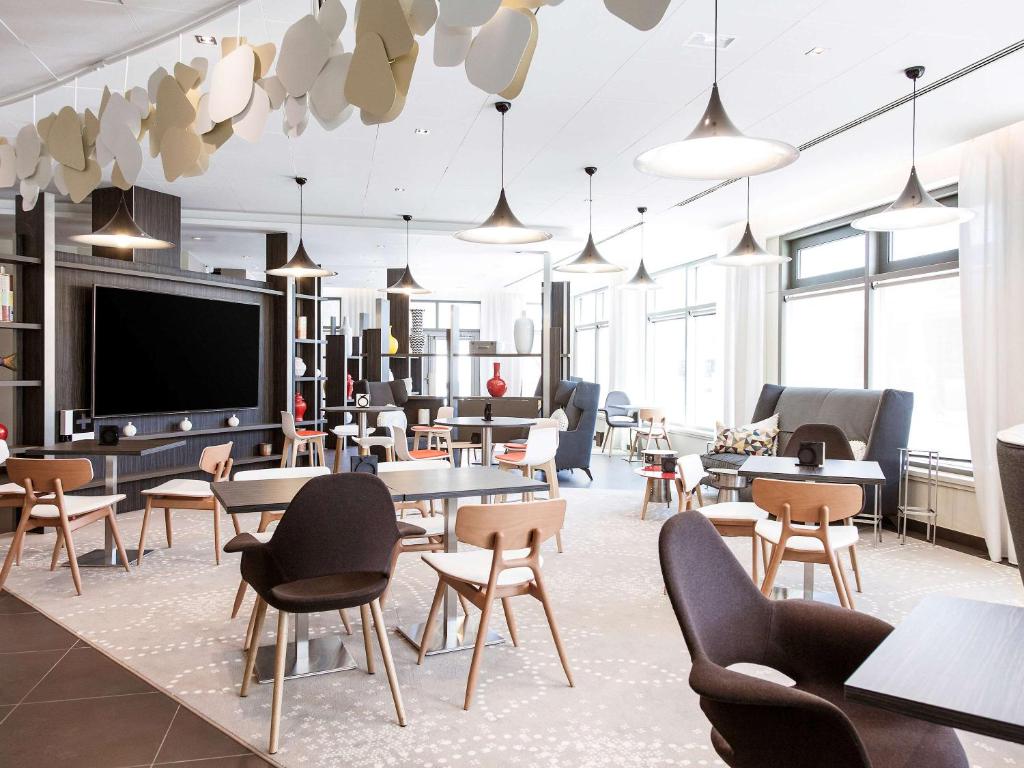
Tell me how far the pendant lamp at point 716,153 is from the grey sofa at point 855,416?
2.99 m

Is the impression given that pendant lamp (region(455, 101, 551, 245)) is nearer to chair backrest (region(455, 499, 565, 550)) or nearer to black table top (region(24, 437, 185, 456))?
chair backrest (region(455, 499, 565, 550))

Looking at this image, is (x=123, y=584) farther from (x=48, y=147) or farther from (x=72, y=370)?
(x=48, y=147)

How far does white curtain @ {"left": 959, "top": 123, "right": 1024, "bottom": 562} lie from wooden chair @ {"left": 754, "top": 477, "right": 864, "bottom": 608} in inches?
86.8

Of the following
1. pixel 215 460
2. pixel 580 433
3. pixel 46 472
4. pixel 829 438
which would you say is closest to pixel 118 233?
pixel 215 460

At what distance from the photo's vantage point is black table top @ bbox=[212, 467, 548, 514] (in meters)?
2.98

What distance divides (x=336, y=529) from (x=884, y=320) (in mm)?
5838

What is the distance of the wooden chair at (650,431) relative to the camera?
33.7 feet

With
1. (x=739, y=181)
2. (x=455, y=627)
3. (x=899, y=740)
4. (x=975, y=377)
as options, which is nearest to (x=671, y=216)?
(x=739, y=181)

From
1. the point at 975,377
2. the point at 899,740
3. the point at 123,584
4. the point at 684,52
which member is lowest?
the point at 123,584

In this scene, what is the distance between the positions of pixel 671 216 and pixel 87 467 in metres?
6.37

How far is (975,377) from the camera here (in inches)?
209

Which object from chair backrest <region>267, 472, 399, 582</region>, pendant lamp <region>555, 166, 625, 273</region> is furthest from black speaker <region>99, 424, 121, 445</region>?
pendant lamp <region>555, 166, 625, 273</region>

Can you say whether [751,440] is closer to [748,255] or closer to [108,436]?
[748,255]

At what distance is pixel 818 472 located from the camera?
408 centimetres
